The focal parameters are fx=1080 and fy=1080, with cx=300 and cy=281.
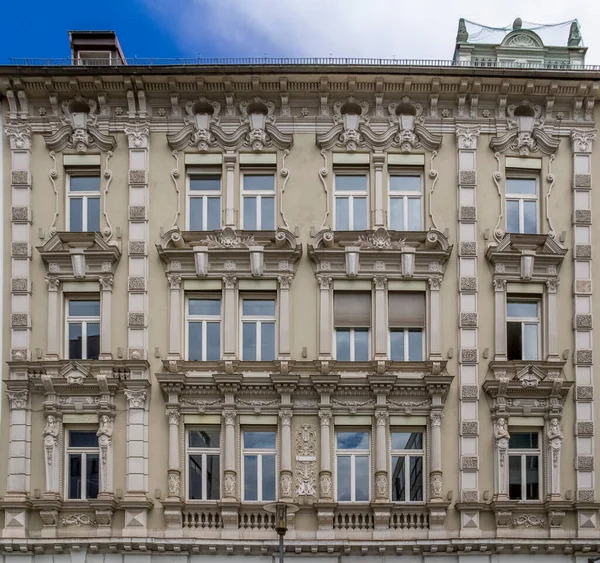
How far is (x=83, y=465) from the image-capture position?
89.4ft

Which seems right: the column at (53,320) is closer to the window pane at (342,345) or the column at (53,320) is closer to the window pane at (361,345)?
the window pane at (342,345)

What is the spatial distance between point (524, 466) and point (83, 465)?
36.7 ft

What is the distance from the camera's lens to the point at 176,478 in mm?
26812

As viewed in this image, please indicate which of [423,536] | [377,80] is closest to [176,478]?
[423,536]

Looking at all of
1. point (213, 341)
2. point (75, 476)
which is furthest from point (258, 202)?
point (75, 476)

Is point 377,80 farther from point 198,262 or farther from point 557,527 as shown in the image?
point 557,527

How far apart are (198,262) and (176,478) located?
548 cm

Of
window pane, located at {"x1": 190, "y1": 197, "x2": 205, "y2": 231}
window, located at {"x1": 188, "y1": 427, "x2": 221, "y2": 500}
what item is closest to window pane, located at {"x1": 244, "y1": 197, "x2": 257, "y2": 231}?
window pane, located at {"x1": 190, "y1": 197, "x2": 205, "y2": 231}

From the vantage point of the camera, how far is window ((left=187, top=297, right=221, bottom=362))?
27953mm

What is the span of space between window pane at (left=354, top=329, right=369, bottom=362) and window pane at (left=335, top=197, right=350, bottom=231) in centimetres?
277

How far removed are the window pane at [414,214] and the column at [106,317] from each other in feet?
26.2

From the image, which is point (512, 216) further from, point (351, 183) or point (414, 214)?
point (351, 183)

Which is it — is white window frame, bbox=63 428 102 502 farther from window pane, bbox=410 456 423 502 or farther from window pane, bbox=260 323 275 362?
window pane, bbox=410 456 423 502

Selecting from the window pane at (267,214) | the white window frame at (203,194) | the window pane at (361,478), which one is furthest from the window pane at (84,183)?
the window pane at (361,478)
